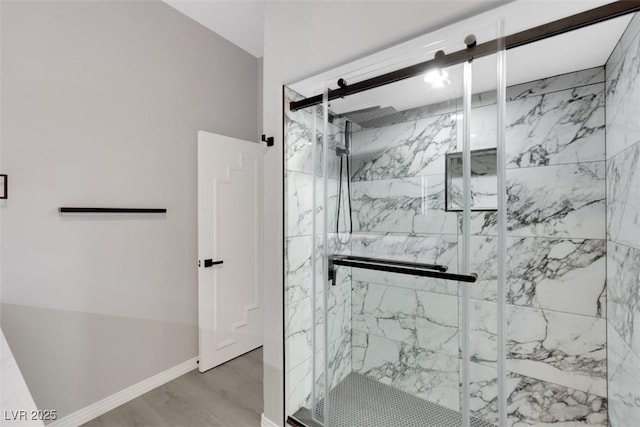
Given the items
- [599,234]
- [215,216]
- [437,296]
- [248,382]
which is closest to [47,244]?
[215,216]

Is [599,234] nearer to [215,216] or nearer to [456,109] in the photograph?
[456,109]

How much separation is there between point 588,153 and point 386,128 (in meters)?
1.08

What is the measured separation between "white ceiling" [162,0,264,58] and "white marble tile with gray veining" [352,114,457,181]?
159 cm

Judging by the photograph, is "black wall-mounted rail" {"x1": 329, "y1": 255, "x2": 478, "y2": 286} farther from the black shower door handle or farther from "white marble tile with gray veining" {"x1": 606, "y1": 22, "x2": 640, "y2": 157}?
the black shower door handle

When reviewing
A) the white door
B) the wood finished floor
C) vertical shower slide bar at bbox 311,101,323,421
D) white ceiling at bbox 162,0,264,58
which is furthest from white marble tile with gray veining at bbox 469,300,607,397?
white ceiling at bbox 162,0,264,58

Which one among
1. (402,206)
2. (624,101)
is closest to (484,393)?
(402,206)

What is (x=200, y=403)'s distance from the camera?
75.3 inches

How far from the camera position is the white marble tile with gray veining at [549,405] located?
4.76ft

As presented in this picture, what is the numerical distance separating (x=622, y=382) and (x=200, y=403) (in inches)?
91.5

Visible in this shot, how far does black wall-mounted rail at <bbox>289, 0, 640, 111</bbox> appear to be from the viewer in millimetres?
960

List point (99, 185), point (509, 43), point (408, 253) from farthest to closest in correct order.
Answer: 1. point (99, 185)
2. point (408, 253)
3. point (509, 43)

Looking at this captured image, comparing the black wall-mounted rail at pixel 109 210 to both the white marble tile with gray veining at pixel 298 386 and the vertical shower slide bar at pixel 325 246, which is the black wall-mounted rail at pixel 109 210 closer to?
the vertical shower slide bar at pixel 325 246

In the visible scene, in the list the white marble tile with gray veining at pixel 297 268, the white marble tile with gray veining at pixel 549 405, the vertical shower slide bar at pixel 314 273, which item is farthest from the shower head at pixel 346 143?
the white marble tile with gray veining at pixel 549 405

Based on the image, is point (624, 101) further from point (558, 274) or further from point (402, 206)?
point (402, 206)
